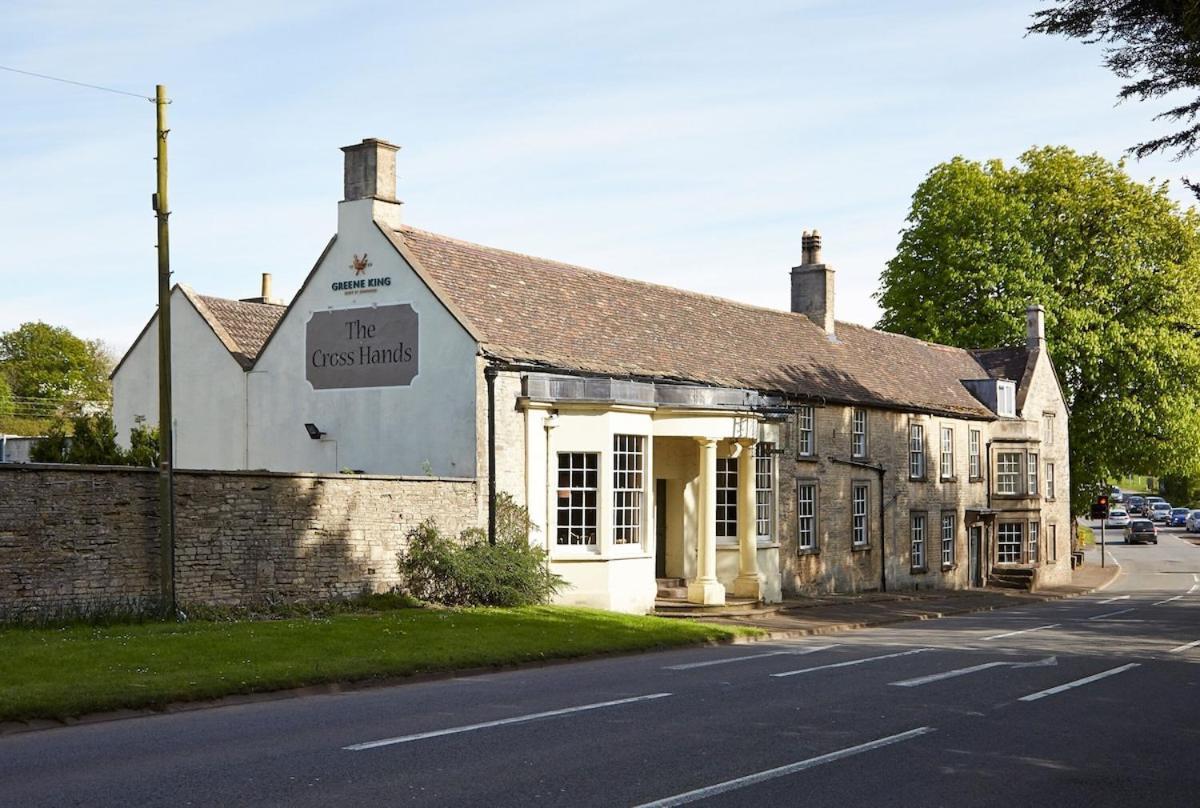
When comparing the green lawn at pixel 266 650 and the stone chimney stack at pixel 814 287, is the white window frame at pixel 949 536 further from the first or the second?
the green lawn at pixel 266 650

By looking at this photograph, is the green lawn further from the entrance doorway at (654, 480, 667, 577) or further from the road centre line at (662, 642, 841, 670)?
the entrance doorway at (654, 480, 667, 577)

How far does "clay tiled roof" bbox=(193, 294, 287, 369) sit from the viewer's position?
32938mm

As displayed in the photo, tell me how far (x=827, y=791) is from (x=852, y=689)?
6.19m

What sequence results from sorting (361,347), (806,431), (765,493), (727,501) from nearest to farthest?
(361,347)
(727,501)
(765,493)
(806,431)

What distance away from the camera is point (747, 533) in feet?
103

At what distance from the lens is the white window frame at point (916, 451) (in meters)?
42.8

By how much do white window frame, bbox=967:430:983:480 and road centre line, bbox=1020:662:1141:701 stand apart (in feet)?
95.6

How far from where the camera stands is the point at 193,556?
20.5m

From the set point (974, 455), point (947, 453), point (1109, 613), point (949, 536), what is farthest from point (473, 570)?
point (974, 455)

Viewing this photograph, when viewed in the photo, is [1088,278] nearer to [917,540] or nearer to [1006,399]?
[1006,399]

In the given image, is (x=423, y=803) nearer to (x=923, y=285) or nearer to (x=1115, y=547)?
(x=923, y=285)

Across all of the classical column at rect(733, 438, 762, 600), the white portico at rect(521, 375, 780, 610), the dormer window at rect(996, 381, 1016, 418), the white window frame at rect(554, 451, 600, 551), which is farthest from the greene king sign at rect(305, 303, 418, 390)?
the dormer window at rect(996, 381, 1016, 418)

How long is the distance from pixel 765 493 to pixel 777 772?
75.9 feet

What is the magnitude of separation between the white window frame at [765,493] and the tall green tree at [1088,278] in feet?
75.3
